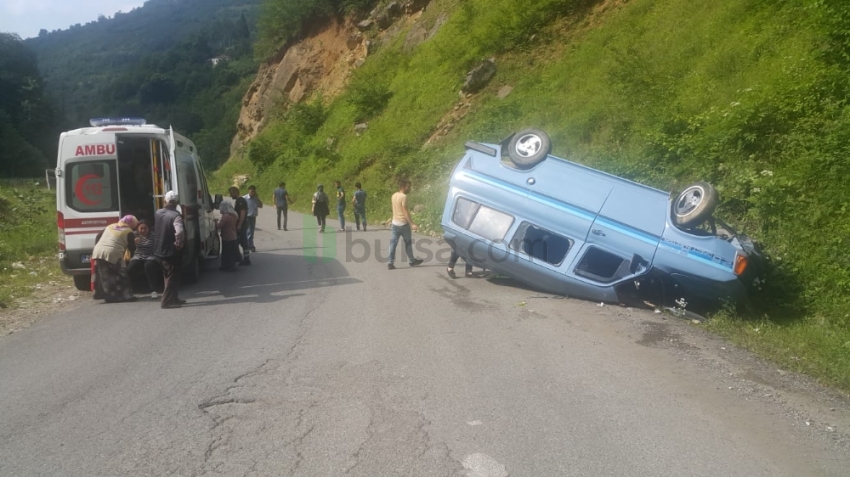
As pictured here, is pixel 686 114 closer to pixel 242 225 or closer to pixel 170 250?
pixel 242 225

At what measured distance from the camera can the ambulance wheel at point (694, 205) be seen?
27.6 feet

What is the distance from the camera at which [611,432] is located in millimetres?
4750

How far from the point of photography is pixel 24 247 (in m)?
15.1

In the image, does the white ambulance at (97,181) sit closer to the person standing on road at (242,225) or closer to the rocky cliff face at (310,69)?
the person standing on road at (242,225)

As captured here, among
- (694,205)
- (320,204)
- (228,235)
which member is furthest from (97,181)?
(320,204)

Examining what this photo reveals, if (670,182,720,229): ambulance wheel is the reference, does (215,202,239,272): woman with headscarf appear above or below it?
below

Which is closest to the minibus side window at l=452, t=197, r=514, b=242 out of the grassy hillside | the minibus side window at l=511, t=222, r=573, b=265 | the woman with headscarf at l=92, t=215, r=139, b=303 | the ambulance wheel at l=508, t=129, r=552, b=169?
the minibus side window at l=511, t=222, r=573, b=265

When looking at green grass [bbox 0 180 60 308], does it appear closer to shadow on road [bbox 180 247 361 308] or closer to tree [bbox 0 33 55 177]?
shadow on road [bbox 180 247 361 308]

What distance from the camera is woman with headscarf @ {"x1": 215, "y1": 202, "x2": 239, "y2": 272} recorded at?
12570mm

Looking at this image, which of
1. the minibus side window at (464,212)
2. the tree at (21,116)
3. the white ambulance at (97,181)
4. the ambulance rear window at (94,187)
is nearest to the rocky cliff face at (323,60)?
the tree at (21,116)

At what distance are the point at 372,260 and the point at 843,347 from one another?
29.4 ft

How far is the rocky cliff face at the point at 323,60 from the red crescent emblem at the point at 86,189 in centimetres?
2500

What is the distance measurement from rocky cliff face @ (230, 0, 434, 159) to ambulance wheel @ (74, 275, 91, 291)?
83.4 ft

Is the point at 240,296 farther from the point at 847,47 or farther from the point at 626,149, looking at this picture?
the point at 847,47
